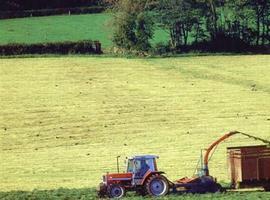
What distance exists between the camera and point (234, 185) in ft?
74.1

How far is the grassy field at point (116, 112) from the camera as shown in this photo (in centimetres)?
2817

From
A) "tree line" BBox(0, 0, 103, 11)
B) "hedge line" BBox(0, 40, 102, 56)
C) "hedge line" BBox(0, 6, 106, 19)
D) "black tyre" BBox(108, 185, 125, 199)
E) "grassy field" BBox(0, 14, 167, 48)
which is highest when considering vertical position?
"tree line" BBox(0, 0, 103, 11)

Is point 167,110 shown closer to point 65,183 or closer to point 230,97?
point 230,97

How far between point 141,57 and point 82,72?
8448 mm

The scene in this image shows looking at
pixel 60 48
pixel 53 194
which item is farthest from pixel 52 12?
pixel 53 194

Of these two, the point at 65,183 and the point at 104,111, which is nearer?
the point at 65,183

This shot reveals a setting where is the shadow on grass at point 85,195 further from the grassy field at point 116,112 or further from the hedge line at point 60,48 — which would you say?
the hedge line at point 60,48

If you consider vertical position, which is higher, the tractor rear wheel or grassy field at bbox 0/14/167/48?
grassy field at bbox 0/14/167/48

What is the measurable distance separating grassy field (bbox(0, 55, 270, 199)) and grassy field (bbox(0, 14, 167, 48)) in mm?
8541

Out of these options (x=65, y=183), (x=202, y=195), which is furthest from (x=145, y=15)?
(x=202, y=195)

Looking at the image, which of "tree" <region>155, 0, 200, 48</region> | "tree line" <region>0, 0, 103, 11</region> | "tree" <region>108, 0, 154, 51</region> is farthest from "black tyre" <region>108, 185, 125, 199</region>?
"tree line" <region>0, 0, 103, 11</region>

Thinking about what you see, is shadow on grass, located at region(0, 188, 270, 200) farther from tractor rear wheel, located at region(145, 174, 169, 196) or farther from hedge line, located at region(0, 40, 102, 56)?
hedge line, located at region(0, 40, 102, 56)

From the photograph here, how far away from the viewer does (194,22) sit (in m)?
61.7

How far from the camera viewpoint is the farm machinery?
845 inches
